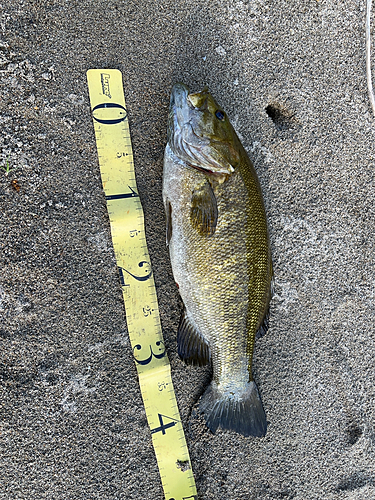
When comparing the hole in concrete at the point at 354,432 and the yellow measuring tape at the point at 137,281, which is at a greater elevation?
the yellow measuring tape at the point at 137,281

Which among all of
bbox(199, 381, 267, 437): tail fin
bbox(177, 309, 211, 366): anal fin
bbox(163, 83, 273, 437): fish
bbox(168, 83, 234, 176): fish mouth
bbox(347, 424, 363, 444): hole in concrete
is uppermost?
bbox(168, 83, 234, 176): fish mouth

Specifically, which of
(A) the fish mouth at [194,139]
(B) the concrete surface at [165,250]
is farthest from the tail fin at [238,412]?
(A) the fish mouth at [194,139]

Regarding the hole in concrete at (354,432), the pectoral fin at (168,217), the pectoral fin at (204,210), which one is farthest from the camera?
the hole in concrete at (354,432)

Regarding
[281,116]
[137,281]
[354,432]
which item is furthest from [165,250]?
[354,432]

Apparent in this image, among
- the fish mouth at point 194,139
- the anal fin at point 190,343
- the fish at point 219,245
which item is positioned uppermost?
the fish mouth at point 194,139

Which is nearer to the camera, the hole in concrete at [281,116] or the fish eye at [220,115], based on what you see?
the fish eye at [220,115]

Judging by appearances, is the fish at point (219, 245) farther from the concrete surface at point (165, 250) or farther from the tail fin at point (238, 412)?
the concrete surface at point (165, 250)

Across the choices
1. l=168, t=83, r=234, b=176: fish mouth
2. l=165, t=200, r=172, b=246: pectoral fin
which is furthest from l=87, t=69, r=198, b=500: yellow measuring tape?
l=168, t=83, r=234, b=176: fish mouth

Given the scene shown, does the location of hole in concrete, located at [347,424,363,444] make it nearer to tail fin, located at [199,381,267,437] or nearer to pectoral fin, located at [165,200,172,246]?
tail fin, located at [199,381,267,437]
